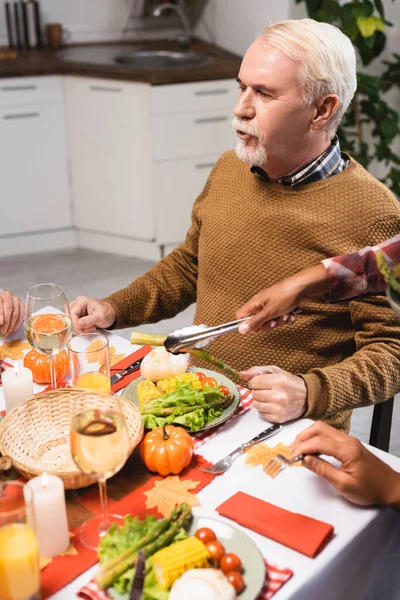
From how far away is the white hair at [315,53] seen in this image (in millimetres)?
1741

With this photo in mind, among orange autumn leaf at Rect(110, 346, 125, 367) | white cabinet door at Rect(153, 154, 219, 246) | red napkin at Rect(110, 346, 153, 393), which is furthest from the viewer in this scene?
white cabinet door at Rect(153, 154, 219, 246)

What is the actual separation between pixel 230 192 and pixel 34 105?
8.05ft

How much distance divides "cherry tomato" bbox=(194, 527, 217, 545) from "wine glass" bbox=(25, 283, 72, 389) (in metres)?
0.54

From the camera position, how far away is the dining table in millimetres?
1085

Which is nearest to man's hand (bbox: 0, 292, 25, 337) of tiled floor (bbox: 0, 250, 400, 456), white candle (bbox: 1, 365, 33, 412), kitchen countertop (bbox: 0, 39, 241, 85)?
white candle (bbox: 1, 365, 33, 412)

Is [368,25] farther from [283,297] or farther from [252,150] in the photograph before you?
[283,297]

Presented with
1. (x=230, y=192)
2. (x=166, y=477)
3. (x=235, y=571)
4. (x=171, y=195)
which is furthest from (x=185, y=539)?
(x=171, y=195)

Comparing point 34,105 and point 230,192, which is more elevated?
point 230,192

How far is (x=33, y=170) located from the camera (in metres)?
4.25

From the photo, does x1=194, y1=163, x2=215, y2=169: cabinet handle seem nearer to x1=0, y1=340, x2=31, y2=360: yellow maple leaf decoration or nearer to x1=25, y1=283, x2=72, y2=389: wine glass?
x1=0, y1=340, x2=31, y2=360: yellow maple leaf decoration

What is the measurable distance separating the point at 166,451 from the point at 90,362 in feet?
0.80

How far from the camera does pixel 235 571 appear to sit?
1.04m

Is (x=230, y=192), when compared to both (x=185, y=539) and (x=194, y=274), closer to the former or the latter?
(x=194, y=274)

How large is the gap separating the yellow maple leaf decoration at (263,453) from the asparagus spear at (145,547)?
20 cm
